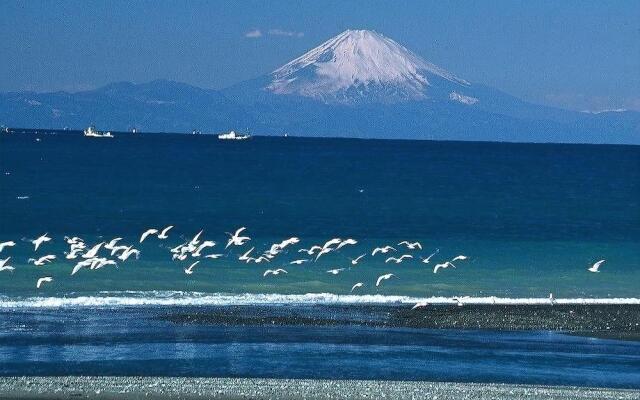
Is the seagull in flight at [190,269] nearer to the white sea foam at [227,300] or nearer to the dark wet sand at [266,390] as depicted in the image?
the white sea foam at [227,300]

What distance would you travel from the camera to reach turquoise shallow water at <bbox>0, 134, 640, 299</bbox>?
46188 millimetres

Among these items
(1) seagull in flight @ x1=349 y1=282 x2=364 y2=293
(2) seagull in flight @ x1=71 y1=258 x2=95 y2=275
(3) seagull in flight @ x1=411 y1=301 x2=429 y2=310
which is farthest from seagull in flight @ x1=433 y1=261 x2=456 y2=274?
(2) seagull in flight @ x1=71 y1=258 x2=95 y2=275

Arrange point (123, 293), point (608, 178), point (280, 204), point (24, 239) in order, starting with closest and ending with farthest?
point (123, 293) → point (24, 239) → point (280, 204) → point (608, 178)

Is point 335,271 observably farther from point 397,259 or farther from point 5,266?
point 5,266

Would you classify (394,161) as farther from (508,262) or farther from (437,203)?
(508,262)

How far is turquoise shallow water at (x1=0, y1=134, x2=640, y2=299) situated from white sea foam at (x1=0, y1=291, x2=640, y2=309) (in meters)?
1.32

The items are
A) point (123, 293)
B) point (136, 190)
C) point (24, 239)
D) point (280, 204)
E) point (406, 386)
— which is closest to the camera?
point (406, 386)

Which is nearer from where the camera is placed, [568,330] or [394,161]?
[568,330]

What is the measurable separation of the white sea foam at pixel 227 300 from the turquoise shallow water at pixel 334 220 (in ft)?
4.33

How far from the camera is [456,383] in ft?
89.5

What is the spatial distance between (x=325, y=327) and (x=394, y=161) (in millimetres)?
149474

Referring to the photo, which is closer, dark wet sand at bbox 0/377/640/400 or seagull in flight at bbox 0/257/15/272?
dark wet sand at bbox 0/377/640/400

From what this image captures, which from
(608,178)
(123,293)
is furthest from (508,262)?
(608,178)

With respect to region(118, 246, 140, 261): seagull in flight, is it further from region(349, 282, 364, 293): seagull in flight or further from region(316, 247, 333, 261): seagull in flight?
region(349, 282, 364, 293): seagull in flight
